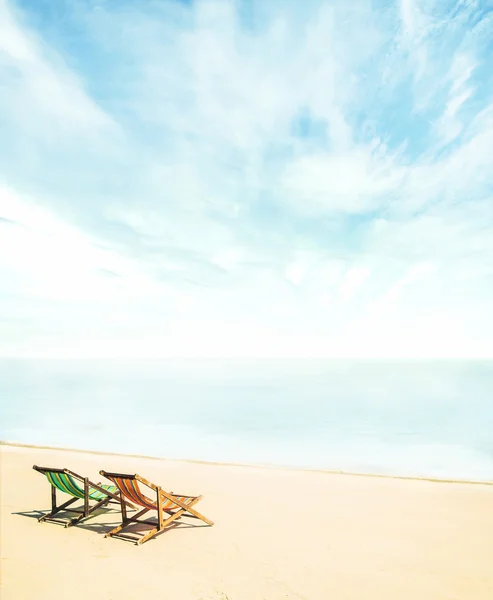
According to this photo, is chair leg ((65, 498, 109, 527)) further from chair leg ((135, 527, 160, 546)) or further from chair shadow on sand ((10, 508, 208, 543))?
chair leg ((135, 527, 160, 546))

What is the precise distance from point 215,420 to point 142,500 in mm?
31849

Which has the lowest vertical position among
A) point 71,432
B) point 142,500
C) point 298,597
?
point 298,597

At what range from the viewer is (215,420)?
36.7m

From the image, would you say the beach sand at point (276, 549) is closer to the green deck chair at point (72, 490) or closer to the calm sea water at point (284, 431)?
the green deck chair at point (72, 490)

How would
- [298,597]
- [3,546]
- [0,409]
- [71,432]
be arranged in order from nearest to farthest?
[298,597]
[3,546]
[71,432]
[0,409]

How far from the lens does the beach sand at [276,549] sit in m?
4.82

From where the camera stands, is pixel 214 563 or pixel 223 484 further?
pixel 223 484

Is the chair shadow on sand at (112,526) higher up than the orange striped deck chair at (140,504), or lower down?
lower down

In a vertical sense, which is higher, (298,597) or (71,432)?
(71,432)

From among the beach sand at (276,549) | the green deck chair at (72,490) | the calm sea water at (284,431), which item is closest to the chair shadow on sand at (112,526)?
the beach sand at (276,549)

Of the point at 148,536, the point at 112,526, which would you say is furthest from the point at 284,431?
the point at 148,536

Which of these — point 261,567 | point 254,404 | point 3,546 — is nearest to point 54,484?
point 3,546

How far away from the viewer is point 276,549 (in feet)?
19.5

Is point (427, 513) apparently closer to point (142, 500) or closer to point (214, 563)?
point (214, 563)
